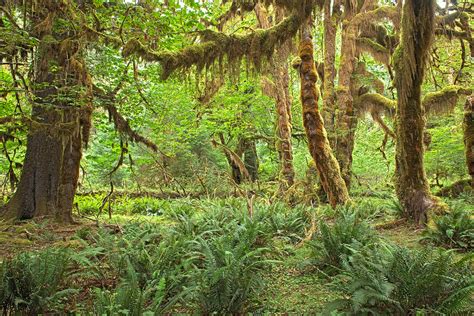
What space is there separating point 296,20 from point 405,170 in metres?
3.43

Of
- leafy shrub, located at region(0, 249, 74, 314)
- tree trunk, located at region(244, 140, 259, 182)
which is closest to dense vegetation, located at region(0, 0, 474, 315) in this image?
leafy shrub, located at region(0, 249, 74, 314)

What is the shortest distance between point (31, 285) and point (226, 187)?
10.4 m

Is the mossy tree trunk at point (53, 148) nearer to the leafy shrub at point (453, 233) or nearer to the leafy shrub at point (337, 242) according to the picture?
the leafy shrub at point (337, 242)

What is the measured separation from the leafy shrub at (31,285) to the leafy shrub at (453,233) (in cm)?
482

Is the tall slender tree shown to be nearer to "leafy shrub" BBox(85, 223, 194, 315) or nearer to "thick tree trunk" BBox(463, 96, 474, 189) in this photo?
"thick tree trunk" BBox(463, 96, 474, 189)

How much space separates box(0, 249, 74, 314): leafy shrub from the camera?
3371mm

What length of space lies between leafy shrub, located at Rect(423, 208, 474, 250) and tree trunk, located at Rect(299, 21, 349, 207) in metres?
2.97

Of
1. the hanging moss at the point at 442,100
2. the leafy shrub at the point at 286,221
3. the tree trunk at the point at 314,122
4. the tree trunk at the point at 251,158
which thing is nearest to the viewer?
the leafy shrub at the point at 286,221

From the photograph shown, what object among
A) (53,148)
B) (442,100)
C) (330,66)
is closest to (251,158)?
(330,66)

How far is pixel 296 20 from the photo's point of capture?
6723 millimetres

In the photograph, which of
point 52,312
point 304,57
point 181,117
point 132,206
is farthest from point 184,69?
point 181,117

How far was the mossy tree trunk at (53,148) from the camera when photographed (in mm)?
6289

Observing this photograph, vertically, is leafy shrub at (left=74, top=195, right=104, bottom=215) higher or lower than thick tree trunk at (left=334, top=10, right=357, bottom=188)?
lower

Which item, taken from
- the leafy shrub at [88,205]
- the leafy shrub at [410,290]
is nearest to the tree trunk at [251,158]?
the leafy shrub at [88,205]
